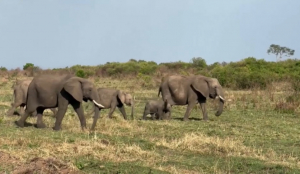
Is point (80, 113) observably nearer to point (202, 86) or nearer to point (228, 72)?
point (202, 86)

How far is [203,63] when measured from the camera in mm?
57156

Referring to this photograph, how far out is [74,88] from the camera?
14.4 m

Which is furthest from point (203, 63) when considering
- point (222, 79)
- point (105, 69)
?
point (222, 79)

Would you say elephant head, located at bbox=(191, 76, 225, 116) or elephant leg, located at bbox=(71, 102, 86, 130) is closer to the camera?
elephant leg, located at bbox=(71, 102, 86, 130)

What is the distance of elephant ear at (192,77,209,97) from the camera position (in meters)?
19.1

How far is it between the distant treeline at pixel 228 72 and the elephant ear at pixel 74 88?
11660mm

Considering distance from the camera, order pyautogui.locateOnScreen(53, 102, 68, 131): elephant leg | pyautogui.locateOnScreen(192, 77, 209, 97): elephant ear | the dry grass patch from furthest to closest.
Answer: pyautogui.locateOnScreen(192, 77, 209, 97): elephant ear → pyautogui.locateOnScreen(53, 102, 68, 131): elephant leg → the dry grass patch

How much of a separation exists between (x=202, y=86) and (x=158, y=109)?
1.75 meters

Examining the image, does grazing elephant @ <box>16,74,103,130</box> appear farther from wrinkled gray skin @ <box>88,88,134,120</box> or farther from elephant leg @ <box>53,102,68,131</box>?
wrinkled gray skin @ <box>88,88,134,120</box>

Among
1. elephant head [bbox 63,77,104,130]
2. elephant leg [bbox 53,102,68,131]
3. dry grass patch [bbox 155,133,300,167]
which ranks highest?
elephant head [bbox 63,77,104,130]

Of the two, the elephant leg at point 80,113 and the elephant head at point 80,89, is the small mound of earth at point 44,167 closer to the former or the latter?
the elephant head at point 80,89

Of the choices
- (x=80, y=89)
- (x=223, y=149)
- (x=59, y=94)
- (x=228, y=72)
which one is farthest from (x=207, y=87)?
(x=228, y=72)

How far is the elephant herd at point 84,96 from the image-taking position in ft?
47.6

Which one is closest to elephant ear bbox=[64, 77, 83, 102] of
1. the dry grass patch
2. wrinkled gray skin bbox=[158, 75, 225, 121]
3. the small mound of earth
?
the dry grass patch
